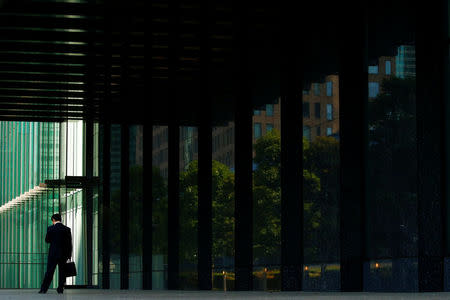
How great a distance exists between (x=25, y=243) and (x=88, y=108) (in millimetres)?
7804

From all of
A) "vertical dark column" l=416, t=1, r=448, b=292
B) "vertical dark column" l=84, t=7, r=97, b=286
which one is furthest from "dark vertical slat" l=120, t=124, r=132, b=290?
"vertical dark column" l=416, t=1, r=448, b=292

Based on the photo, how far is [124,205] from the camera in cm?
3519

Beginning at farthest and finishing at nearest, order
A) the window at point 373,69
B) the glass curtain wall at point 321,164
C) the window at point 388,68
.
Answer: the glass curtain wall at point 321,164, the window at point 373,69, the window at point 388,68

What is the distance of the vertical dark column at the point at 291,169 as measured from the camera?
2088 centimetres

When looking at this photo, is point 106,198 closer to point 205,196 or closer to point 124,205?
point 124,205

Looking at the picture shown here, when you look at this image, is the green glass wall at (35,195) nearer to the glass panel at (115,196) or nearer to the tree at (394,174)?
the glass panel at (115,196)

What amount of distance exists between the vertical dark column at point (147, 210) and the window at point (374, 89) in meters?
12.0

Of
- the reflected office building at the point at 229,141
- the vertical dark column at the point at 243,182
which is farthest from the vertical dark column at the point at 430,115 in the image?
the vertical dark column at the point at 243,182

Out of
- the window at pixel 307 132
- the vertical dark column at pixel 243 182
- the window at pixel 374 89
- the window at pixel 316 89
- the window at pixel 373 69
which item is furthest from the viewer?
the window at pixel 307 132

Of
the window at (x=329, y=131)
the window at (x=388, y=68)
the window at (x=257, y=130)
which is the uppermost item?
the window at (x=388, y=68)

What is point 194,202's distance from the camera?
34.7 m

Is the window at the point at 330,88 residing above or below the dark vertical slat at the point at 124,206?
above

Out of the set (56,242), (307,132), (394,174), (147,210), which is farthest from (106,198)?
(394,174)

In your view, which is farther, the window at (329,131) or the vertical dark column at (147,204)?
the vertical dark column at (147,204)
